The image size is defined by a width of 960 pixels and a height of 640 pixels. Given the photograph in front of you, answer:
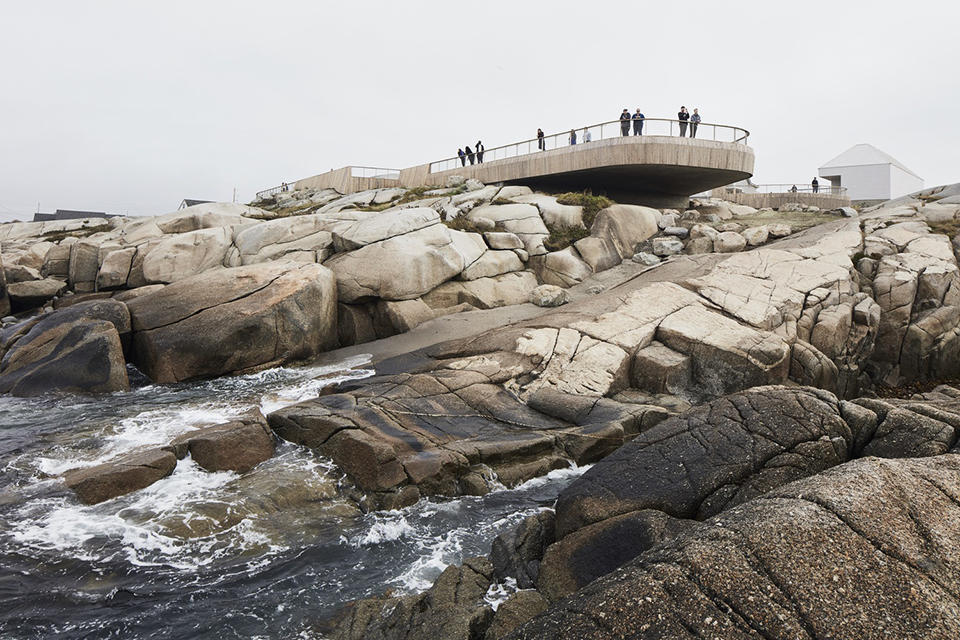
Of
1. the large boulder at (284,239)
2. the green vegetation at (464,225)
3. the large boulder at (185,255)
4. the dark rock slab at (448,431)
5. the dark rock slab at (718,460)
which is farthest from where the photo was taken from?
the green vegetation at (464,225)

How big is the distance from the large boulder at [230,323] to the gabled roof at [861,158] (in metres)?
58.6

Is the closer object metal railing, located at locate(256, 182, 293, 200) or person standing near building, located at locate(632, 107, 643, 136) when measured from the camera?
person standing near building, located at locate(632, 107, 643, 136)

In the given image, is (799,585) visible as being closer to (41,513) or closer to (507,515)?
(507,515)

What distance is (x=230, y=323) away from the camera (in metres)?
14.4

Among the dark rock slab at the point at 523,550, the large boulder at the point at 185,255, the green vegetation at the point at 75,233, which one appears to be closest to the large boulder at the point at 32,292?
the large boulder at the point at 185,255

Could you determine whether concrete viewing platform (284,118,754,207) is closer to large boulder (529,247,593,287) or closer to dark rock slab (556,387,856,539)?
large boulder (529,247,593,287)

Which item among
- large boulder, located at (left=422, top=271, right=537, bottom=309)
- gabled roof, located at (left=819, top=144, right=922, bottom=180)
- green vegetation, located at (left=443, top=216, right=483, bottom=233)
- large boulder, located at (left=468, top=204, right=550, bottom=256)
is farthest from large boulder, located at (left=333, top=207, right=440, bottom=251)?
gabled roof, located at (left=819, top=144, right=922, bottom=180)

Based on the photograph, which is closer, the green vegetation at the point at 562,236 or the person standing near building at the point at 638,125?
the green vegetation at the point at 562,236

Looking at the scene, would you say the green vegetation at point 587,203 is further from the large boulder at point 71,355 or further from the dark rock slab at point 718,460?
the large boulder at point 71,355

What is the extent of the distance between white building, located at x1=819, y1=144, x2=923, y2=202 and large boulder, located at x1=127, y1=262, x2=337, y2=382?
55.7 metres

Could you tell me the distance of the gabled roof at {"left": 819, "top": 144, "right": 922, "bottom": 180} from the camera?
54.3 meters

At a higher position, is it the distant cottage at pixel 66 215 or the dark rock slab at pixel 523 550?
the distant cottage at pixel 66 215

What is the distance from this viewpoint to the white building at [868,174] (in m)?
53.2

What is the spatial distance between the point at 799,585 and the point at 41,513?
8.82m
